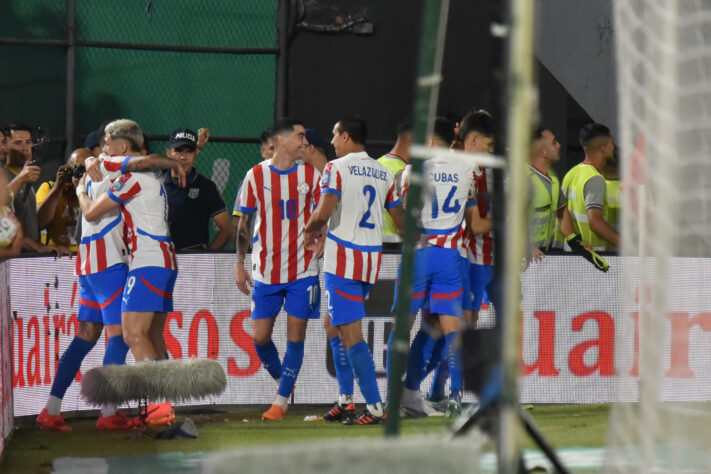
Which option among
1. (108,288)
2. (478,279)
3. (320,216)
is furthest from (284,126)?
(478,279)

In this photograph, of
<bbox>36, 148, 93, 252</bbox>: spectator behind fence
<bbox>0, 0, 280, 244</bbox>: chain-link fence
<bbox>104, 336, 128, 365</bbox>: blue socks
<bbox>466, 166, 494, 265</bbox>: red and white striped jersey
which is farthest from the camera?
<bbox>0, 0, 280, 244</bbox>: chain-link fence

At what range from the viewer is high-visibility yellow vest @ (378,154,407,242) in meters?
9.52

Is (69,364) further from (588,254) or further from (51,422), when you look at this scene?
(588,254)

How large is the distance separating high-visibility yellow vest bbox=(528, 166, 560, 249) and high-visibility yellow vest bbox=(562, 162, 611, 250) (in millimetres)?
321

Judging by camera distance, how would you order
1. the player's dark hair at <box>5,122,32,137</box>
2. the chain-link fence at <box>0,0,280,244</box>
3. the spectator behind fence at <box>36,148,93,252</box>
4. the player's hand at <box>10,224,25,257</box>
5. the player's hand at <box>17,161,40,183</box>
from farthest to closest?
the chain-link fence at <box>0,0,280,244</box> < the player's dark hair at <box>5,122,32,137</box> < the spectator behind fence at <box>36,148,93,252</box> < the player's hand at <box>17,161,40,183</box> < the player's hand at <box>10,224,25,257</box>

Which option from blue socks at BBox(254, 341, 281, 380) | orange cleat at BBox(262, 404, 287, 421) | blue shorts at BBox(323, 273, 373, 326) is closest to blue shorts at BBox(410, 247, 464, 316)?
blue shorts at BBox(323, 273, 373, 326)

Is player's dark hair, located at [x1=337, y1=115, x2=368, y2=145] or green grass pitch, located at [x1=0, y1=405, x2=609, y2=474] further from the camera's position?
player's dark hair, located at [x1=337, y1=115, x2=368, y2=145]

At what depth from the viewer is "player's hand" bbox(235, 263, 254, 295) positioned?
9133 millimetres

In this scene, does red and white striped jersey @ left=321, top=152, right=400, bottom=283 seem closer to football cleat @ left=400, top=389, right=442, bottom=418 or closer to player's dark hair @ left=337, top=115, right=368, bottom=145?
player's dark hair @ left=337, top=115, right=368, bottom=145

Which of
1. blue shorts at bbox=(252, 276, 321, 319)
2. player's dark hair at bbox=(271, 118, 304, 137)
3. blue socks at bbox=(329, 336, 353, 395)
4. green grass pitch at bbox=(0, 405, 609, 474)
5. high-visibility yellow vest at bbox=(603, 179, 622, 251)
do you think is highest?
player's dark hair at bbox=(271, 118, 304, 137)

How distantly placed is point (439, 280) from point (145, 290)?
7.03 feet

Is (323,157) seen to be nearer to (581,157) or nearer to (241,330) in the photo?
(241,330)

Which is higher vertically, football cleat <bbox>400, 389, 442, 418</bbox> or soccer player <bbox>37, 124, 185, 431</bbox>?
soccer player <bbox>37, 124, 185, 431</bbox>

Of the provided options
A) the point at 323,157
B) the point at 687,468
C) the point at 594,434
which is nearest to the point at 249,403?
the point at 323,157
